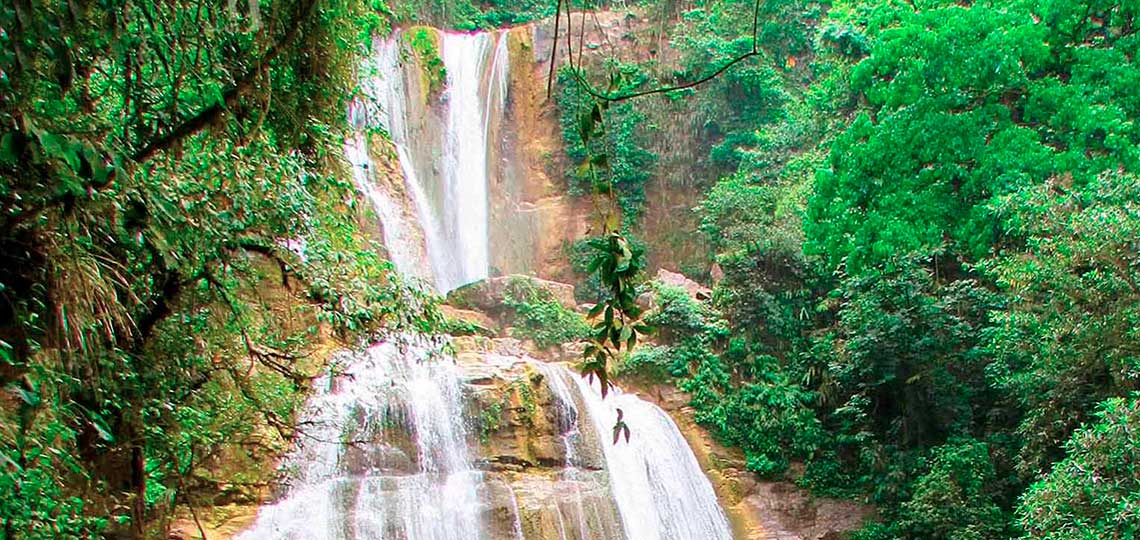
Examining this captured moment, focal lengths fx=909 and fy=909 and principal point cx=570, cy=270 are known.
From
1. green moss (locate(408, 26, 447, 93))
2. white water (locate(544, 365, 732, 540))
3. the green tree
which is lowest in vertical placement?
the green tree

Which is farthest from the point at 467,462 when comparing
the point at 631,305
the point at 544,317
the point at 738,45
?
the point at 738,45

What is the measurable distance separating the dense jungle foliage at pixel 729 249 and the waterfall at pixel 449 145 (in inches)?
55.2

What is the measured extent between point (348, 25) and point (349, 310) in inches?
53.2

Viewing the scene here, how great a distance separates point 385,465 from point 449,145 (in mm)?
8870

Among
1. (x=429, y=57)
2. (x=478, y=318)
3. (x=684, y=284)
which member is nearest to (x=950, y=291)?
(x=684, y=284)

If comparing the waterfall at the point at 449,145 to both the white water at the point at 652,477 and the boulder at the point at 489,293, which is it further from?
the white water at the point at 652,477

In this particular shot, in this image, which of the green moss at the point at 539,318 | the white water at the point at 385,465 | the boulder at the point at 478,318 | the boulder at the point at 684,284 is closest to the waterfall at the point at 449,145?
the boulder at the point at 478,318

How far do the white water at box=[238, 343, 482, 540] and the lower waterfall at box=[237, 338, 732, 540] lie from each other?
1 centimetres

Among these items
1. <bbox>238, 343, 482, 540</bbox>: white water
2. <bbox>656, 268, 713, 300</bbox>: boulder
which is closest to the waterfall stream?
<bbox>238, 343, 482, 540</bbox>: white water

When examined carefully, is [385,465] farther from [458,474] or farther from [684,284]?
[684,284]

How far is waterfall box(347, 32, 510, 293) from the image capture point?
1566 cm

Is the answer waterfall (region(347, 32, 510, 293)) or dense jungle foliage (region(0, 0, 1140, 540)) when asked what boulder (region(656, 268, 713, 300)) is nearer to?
dense jungle foliage (region(0, 0, 1140, 540))

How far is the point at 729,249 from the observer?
14125 millimetres

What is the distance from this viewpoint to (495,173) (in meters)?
17.5
